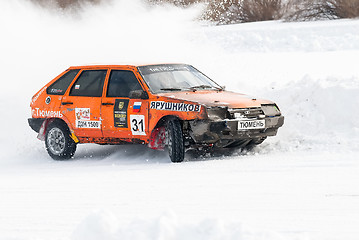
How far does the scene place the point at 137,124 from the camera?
984 centimetres

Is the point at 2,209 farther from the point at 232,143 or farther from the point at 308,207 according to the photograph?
the point at 232,143

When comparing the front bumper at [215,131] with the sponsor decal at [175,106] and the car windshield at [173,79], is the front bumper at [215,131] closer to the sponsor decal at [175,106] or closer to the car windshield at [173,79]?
the sponsor decal at [175,106]

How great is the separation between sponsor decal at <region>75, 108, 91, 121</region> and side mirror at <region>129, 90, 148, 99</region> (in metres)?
1.01

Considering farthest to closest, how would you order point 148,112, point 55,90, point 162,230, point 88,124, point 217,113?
point 55,90 → point 88,124 → point 148,112 → point 217,113 → point 162,230

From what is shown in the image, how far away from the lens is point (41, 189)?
7.93 metres

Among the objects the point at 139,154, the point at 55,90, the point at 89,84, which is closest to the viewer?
the point at 89,84

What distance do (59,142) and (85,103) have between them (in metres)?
0.87

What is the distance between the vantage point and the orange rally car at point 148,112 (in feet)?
30.6

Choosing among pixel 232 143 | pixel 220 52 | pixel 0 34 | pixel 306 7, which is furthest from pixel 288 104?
pixel 306 7

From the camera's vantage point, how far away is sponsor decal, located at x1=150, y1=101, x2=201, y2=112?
9.24 metres

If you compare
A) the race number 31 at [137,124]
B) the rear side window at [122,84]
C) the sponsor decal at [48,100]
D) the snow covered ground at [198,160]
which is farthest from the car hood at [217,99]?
the sponsor decal at [48,100]

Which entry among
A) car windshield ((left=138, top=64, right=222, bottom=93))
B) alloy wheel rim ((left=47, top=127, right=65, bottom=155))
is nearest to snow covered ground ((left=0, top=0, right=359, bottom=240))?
alloy wheel rim ((left=47, top=127, right=65, bottom=155))

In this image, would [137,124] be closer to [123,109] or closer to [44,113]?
[123,109]

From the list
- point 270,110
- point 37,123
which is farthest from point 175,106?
point 37,123
